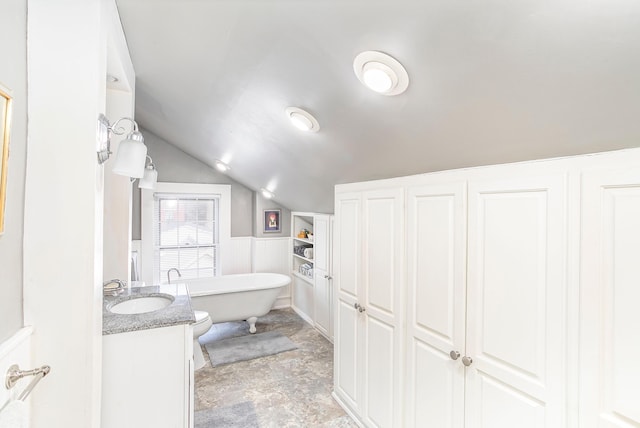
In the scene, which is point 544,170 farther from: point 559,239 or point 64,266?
point 64,266

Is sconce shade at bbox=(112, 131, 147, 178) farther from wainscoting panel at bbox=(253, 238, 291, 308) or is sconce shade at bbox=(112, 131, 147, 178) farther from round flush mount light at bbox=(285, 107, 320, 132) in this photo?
wainscoting panel at bbox=(253, 238, 291, 308)

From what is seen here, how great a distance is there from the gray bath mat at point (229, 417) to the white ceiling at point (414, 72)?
198 cm

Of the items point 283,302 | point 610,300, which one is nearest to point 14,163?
point 610,300

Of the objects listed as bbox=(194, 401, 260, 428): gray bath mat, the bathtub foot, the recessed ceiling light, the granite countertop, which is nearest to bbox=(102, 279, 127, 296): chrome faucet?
the granite countertop

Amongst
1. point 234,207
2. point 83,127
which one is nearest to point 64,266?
point 83,127

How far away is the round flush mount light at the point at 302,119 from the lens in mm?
1891

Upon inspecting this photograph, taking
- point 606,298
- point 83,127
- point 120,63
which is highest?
point 120,63

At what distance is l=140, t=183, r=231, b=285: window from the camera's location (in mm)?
4500

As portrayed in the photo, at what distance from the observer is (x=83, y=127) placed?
121cm

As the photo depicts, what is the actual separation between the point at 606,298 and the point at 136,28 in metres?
2.33

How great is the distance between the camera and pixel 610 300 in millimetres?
1032

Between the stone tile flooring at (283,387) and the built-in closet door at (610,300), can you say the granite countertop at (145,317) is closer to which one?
the stone tile flooring at (283,387)

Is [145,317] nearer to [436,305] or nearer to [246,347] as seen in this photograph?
[436,305]

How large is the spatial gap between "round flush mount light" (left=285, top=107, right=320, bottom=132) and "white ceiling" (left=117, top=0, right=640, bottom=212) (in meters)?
0.05
